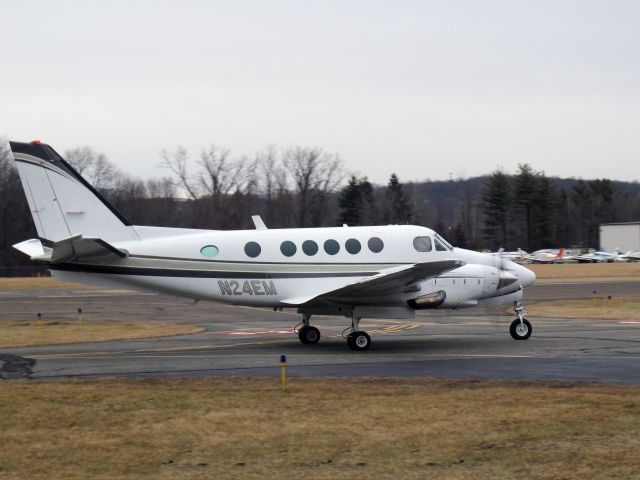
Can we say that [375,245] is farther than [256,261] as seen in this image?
Yes

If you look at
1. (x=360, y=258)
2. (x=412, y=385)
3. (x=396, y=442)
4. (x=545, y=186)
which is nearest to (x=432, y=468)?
(x=396, y=442)

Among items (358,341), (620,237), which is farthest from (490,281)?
(620,237)

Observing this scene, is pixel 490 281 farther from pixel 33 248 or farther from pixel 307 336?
pixel 33 248

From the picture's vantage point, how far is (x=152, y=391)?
1564 centimetres

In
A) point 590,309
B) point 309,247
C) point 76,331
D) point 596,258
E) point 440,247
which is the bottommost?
point 590,309

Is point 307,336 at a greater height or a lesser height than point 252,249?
lesser

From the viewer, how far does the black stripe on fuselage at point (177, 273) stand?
2186cm

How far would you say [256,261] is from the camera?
75.3ft

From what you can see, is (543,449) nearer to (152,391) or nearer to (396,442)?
(396,442)

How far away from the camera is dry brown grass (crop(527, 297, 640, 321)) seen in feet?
115

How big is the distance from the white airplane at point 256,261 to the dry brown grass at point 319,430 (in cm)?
591

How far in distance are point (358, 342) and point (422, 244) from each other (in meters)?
3.49

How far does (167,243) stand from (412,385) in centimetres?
932

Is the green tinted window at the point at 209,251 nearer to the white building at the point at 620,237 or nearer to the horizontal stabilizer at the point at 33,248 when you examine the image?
the horizontal stabilizer at the point at 33,248
